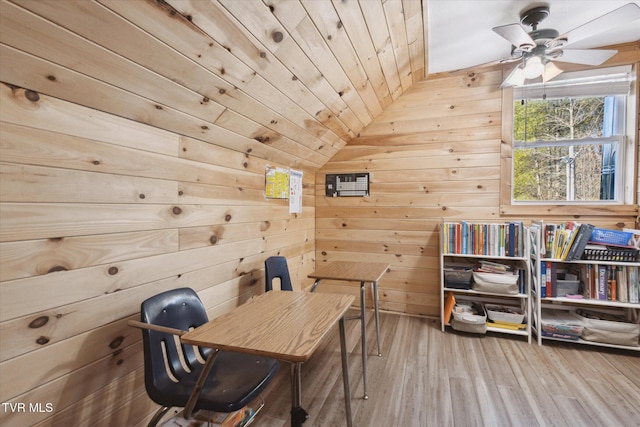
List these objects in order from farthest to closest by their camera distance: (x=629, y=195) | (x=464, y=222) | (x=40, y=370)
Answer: (x=464, y=222)
(x=629, y=195)
(x=40, y=370)

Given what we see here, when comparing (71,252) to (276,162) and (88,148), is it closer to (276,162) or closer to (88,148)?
(88,148)

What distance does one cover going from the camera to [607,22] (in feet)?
5.59

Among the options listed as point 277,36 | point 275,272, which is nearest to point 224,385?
point 275,272

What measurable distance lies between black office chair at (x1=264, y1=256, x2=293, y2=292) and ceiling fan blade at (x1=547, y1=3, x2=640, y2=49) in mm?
2456

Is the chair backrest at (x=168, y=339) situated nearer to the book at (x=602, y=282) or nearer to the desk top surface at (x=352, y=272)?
the desk top surface at (x=352, y=272)

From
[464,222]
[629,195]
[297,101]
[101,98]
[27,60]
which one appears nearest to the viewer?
[27,60]

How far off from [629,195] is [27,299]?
4128 millimetres

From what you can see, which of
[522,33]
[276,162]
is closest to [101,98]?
[276,162]

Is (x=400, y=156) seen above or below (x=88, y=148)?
above

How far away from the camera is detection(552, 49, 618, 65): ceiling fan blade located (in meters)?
2.07

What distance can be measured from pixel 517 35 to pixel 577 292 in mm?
2160

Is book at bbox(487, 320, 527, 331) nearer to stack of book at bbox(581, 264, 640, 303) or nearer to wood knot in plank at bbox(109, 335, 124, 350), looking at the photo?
stack of book at bbox(581, 264, 640, 303)

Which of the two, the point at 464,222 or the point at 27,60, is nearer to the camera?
the point at 27,60

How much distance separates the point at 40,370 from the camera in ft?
3.58
